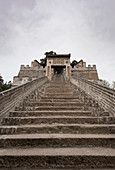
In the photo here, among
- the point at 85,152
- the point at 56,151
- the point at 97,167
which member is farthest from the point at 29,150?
the point at 97,167

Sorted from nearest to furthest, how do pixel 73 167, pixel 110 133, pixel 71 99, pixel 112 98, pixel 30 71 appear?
pixel 73 167 → pixel 110 133 → pixel 112 98 → pixel 71 99 → pixel 30 71

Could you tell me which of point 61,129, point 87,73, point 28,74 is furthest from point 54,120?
point 87,73

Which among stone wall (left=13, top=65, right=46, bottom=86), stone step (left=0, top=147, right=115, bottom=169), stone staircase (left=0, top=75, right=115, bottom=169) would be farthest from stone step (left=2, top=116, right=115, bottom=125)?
stone wall (left=13, top=65, right=46, bottom=86)

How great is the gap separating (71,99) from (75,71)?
1541 centimetres

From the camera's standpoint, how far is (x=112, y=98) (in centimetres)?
313

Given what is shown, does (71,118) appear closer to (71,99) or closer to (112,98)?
(112,98)

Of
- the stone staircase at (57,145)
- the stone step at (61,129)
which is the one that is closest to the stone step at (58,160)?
the stone staircase at (57,145)

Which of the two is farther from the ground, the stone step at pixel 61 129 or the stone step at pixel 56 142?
the stone step at pixel 61 129

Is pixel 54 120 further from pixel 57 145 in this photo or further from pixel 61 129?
pixel 57 145

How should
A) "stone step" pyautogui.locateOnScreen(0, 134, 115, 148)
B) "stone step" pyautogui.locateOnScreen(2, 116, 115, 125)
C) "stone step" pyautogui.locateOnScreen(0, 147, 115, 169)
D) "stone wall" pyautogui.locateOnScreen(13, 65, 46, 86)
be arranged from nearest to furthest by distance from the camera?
1. "stone step" pyautogui.locateOnScreen(0, 147, 115, 169)
2. "stone step" pyautogui.locateOnScreen(0, 134, 115, 148)
3. "stone step" pyautogui.locateOnScreen(2, 116, 115, 125)
4. "stone wall" pyautogui.locateOnScreen(13, 65, 46, 86)

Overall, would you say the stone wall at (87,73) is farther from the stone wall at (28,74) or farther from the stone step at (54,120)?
the stone step at (54,120)

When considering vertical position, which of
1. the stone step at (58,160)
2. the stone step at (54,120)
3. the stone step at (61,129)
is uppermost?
the stone step at (54,120)

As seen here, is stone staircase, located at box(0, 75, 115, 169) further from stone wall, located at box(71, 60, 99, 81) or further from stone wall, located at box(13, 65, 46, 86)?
stone wall, located at box(71, 60, 99, 81)

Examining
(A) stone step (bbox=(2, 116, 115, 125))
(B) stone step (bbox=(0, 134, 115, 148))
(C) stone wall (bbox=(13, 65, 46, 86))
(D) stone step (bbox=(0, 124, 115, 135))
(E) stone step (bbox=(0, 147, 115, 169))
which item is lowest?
(E) stone step (bbox=(0, 147, 115, 169))
